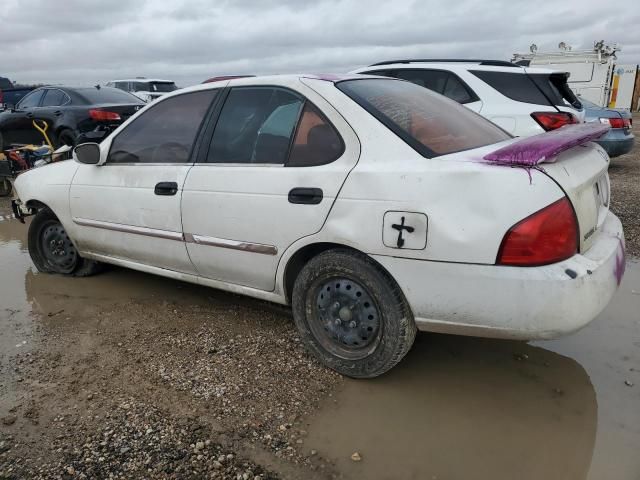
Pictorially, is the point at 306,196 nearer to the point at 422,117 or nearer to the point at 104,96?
the point at 422,117

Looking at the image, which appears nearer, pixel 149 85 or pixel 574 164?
pixel 574 164

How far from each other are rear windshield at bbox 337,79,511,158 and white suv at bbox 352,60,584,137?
269 cm

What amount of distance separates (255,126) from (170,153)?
2.36ft

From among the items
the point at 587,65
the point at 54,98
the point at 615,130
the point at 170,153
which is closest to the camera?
the point at 170,153

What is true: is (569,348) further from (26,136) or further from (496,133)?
(26,136)

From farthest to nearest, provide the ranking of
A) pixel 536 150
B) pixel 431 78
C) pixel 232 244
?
pixel 431 78
pixel 232 244
pixel 536 150

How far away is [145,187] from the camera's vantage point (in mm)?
3545

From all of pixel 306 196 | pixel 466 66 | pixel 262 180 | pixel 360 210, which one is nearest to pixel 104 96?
pixel 466 66

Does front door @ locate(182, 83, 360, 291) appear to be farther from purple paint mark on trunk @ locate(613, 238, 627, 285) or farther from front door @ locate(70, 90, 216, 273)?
purple paint mark on trunk @ locate(613, 238, 627, 285)

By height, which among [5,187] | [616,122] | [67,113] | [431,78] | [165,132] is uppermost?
[431,78]

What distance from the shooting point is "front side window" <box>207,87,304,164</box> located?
3027 mm

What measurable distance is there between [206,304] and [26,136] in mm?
7052

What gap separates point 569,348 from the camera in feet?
10.5

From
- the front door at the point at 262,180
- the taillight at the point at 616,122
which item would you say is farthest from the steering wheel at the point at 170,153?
the taillight at the point at 616,122
